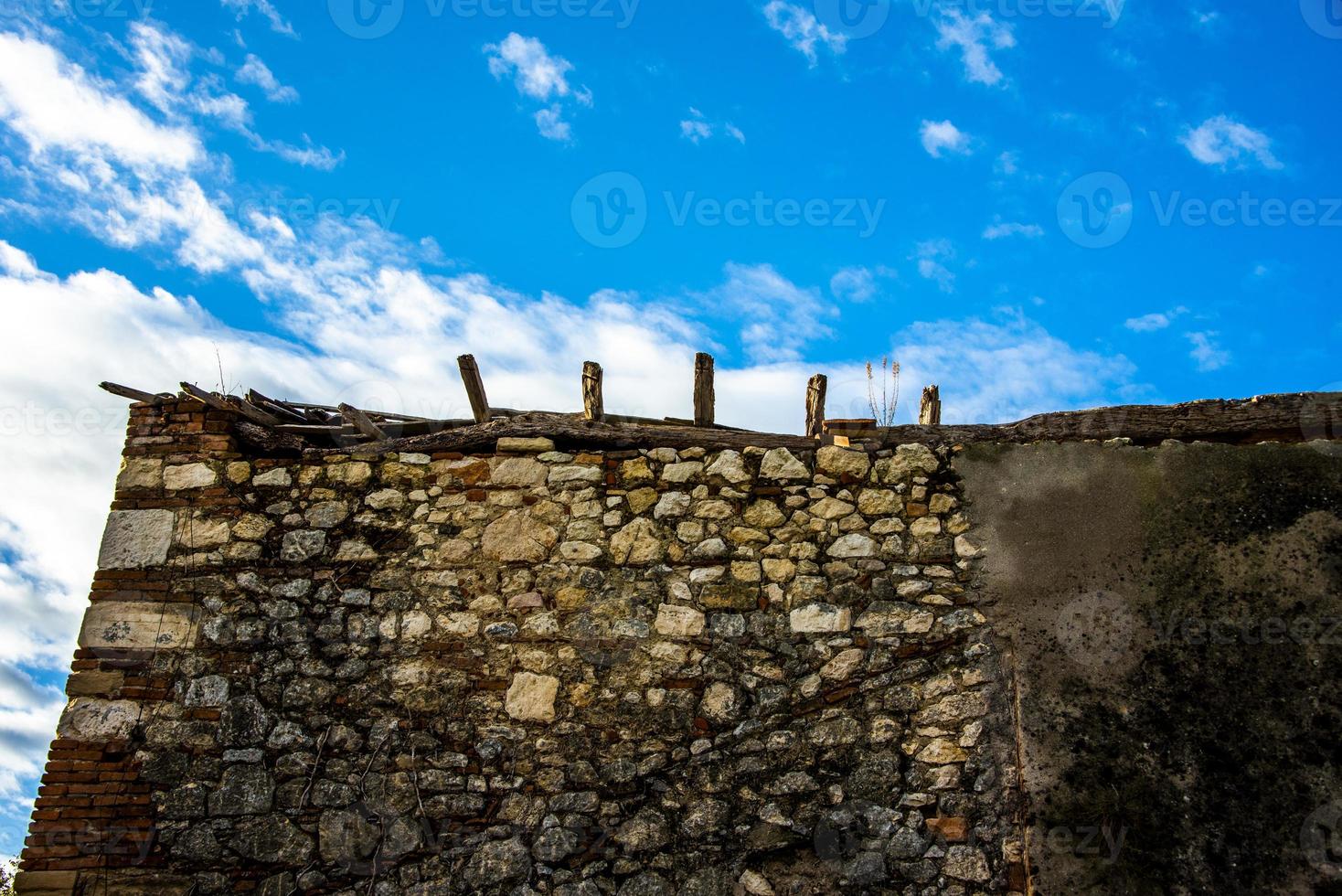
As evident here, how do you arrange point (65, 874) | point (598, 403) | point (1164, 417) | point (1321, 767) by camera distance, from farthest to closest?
point (598, 403) → point (1164, 417) → point (65, 874) → point (1321, 767)

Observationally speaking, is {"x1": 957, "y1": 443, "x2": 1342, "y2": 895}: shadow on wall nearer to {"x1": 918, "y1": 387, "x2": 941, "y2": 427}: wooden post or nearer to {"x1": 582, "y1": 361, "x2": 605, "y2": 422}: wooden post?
{"x1": 918, "y1": 387, "x2": 941, "y2": 427}: wooden post

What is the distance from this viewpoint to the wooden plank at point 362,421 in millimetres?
5422

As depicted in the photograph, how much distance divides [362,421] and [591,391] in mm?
1274

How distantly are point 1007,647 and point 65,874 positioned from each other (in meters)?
4.66

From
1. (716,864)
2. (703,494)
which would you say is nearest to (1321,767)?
(716,864)

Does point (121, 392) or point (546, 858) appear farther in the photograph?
point (121, 392)

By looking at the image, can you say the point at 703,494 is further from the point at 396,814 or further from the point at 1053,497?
the point at 396,814

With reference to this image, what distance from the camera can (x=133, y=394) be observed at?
5.50 metres

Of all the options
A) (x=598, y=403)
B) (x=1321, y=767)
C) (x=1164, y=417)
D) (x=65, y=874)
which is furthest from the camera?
(x=598, y=403)

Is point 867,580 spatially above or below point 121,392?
below

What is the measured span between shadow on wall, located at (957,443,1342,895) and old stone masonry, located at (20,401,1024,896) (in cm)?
24

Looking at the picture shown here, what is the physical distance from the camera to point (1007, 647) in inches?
187

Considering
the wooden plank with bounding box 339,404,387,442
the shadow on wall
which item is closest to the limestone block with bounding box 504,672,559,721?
the wooden plank with bounding box 339,404,387,442

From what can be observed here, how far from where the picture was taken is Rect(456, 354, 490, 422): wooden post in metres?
5.45
